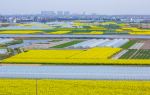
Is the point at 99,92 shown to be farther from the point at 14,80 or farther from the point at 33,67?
the point at 33,67

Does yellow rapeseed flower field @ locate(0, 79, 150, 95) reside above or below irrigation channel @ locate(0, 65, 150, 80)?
above

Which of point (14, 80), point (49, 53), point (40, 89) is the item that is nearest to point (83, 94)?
point (40, 89)

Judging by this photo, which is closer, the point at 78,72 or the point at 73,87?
the point at 73,87

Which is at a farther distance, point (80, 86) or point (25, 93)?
point (80, 86)

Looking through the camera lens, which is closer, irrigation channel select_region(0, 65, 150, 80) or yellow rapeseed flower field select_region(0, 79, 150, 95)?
yellow rapeseed flower field select_region(0, 79, 150, 95)

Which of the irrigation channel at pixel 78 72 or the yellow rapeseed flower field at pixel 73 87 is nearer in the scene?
the yellow rapeseed flower field at pixel 73 87
